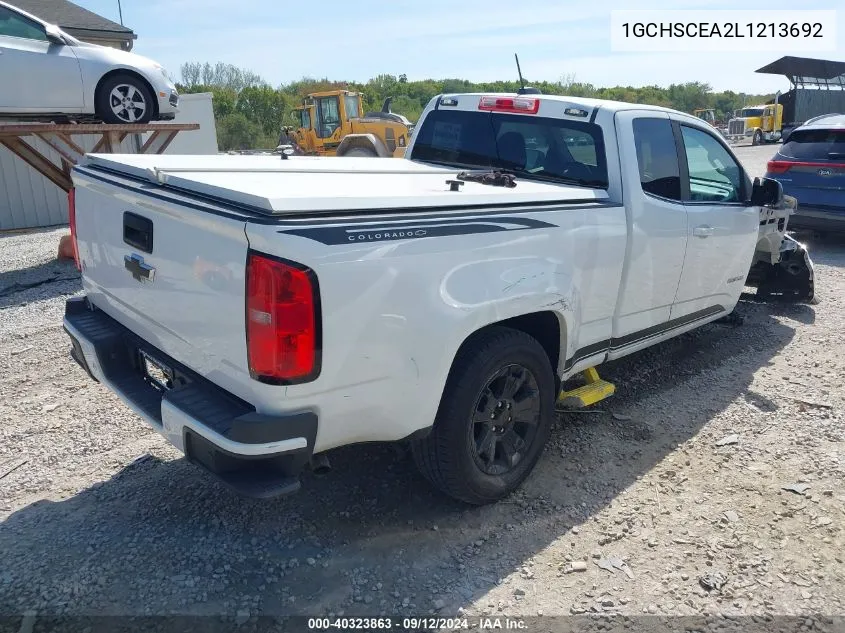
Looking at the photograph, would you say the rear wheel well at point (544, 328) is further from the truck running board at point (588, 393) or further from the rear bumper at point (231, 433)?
the rear bumper at point (231, 433)

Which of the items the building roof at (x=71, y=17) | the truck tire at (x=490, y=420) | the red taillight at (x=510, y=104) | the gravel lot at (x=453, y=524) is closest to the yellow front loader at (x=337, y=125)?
the building roof at (x=71, y=17)

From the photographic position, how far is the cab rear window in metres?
8.76

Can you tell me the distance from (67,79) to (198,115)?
7577mm

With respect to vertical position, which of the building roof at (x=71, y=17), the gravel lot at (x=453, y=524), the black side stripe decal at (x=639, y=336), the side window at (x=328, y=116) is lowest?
the gravel lot at (x=453, y=524)

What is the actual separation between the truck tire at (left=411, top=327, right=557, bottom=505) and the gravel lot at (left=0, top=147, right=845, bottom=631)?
0.21 meters

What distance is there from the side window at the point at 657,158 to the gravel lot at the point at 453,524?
1.46 m

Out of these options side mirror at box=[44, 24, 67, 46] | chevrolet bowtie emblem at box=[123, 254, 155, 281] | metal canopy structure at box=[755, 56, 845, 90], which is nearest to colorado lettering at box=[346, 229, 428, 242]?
chevrolet bowtie emblem at box=[123, 254, 155, 281]

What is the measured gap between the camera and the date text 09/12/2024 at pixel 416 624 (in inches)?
102

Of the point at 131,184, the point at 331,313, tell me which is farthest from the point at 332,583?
the point at 131,184

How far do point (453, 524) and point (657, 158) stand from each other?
2.57m

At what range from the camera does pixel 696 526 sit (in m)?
3.23

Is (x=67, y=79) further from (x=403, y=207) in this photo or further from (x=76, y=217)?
(x=403, y=207)

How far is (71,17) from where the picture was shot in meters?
15.4

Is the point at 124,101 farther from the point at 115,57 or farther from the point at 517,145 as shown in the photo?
the point at 517,145
